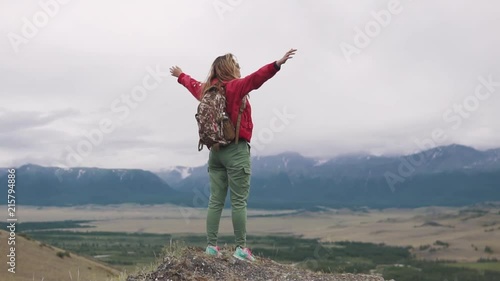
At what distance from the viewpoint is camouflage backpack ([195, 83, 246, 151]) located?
24.5 ft

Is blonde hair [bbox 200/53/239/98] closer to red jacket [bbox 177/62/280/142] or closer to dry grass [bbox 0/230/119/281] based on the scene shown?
red jacket [bbox 177/62/280/142]

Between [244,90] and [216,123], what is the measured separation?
1.84ft

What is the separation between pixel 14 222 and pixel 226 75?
18.8 ft

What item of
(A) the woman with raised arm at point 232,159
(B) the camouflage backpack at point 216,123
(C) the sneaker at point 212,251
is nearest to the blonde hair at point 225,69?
(A) the woman with raised arm at point 232,159

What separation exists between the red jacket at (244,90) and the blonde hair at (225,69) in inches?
3.6

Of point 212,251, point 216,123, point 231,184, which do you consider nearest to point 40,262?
point 212,251

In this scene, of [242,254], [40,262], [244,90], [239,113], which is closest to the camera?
[244,90]

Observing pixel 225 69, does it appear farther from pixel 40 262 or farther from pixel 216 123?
pixel 40 262

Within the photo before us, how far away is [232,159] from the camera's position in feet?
24.9

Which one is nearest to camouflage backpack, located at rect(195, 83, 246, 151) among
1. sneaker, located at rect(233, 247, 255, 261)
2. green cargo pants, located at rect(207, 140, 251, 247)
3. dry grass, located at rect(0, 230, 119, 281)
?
green cargo pants, located at rect(207, 140, 251, 247)

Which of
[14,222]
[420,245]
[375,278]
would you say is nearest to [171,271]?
[375,278]

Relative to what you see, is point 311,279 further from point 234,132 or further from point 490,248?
point 490,248

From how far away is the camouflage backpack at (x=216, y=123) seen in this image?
7461 millimetres

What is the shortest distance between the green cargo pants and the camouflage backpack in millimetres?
159
